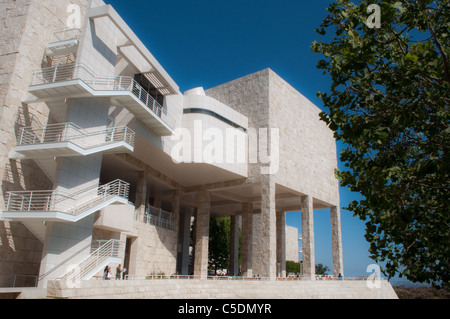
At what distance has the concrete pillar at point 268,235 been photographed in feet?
90.8

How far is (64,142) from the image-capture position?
15.7 metres

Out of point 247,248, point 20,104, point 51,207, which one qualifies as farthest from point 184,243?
point 20,104

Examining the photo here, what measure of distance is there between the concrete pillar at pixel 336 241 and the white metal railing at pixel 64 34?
1189 inches

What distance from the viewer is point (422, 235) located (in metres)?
9.72

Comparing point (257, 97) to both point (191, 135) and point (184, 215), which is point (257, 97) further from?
point (184, 215)

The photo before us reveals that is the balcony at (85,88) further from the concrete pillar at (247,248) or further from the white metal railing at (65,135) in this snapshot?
the concrete pillar at (247,248)

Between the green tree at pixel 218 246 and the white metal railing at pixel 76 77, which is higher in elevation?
the white metal railing at pixel 76 77

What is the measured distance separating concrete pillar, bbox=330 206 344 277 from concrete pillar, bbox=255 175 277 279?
38.0 feet

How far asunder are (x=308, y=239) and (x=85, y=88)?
24.1 m

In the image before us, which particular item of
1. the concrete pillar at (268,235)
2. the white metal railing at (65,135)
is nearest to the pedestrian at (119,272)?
the white metal railing at (65,135)

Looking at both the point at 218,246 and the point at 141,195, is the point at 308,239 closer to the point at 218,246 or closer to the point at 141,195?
the point at 141,195

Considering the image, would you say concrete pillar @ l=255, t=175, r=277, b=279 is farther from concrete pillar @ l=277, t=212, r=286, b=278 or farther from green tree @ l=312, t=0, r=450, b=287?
green tree @ l=312, t=0, r=450, b=287
